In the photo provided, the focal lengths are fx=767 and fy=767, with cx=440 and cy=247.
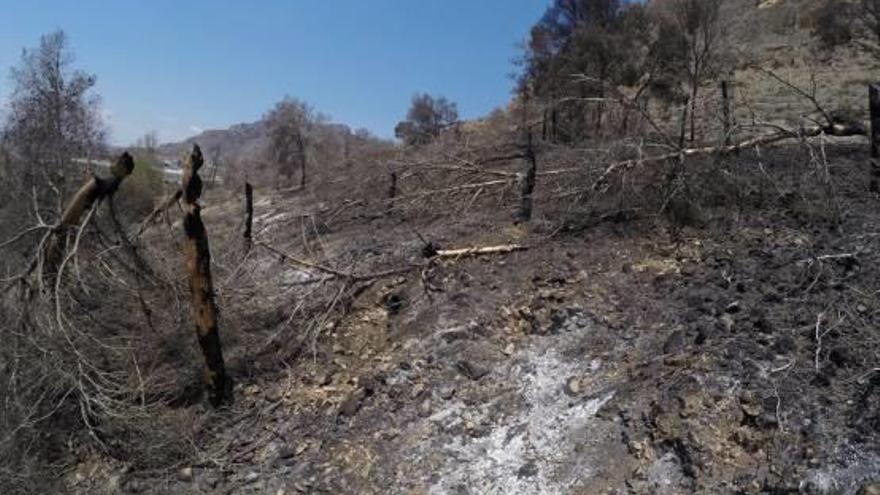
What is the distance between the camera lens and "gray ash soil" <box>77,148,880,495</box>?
5.82m

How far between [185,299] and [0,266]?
232 cm

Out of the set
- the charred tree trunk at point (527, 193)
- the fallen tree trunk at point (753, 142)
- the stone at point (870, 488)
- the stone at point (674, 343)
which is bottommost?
the stone at point (870, 488)

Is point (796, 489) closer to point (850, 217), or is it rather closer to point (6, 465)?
point (850, 217)

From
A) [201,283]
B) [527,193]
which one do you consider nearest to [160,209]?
[201,283]

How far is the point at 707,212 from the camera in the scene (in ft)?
30.9

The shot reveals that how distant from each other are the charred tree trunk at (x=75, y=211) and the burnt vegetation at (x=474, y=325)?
2cm

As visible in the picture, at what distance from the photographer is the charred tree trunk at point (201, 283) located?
26.0 ft

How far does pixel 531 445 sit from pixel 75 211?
5.18 m

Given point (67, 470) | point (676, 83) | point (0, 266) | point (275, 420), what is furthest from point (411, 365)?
point (676, 83)

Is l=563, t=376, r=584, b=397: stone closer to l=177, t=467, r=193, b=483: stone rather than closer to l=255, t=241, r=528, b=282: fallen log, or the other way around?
l=255, t=241, r=528, b=282: fallen log

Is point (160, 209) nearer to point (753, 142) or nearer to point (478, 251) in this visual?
point (478, 251)

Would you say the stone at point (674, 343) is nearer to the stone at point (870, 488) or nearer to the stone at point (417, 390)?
the stone at point (870, 488)

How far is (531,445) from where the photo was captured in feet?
21.5

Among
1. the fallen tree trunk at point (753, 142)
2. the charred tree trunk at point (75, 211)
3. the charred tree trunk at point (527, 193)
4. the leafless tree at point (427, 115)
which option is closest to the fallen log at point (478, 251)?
the charred tree trunk at point (527, 193)
